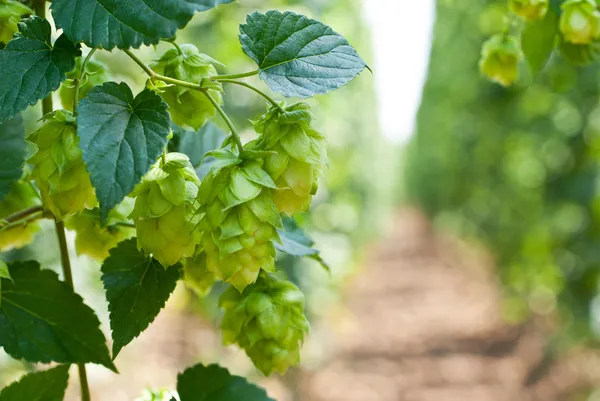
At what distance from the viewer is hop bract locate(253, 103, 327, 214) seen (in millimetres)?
679

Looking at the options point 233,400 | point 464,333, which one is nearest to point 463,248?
point 464,333

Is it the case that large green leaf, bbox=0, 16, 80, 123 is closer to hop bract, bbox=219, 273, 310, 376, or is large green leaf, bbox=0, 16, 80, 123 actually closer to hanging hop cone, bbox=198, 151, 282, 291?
hanging hop cone, bbox=198, 151, 282, 291

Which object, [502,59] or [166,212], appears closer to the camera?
[166,212]

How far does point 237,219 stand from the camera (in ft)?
2.18

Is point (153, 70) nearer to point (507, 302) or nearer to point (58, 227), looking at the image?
point (58, 227)

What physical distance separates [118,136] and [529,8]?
808mm

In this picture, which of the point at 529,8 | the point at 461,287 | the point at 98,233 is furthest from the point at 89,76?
the point at 461,287

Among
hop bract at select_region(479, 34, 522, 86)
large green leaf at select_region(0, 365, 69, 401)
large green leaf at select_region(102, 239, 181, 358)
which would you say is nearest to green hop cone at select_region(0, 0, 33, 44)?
large green leaf at select_region(102, 239, 181, 358)

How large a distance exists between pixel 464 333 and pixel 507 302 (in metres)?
0.64

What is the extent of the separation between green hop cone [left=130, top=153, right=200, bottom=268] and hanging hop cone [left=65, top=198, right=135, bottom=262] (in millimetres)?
183

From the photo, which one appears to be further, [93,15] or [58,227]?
[58,227]

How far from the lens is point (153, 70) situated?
0.80 m

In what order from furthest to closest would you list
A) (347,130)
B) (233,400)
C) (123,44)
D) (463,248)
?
1. (463,248)
2. (347,130)
3. (233,400)
4. (123,44)

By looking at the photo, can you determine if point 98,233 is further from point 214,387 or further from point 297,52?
point 297,52
